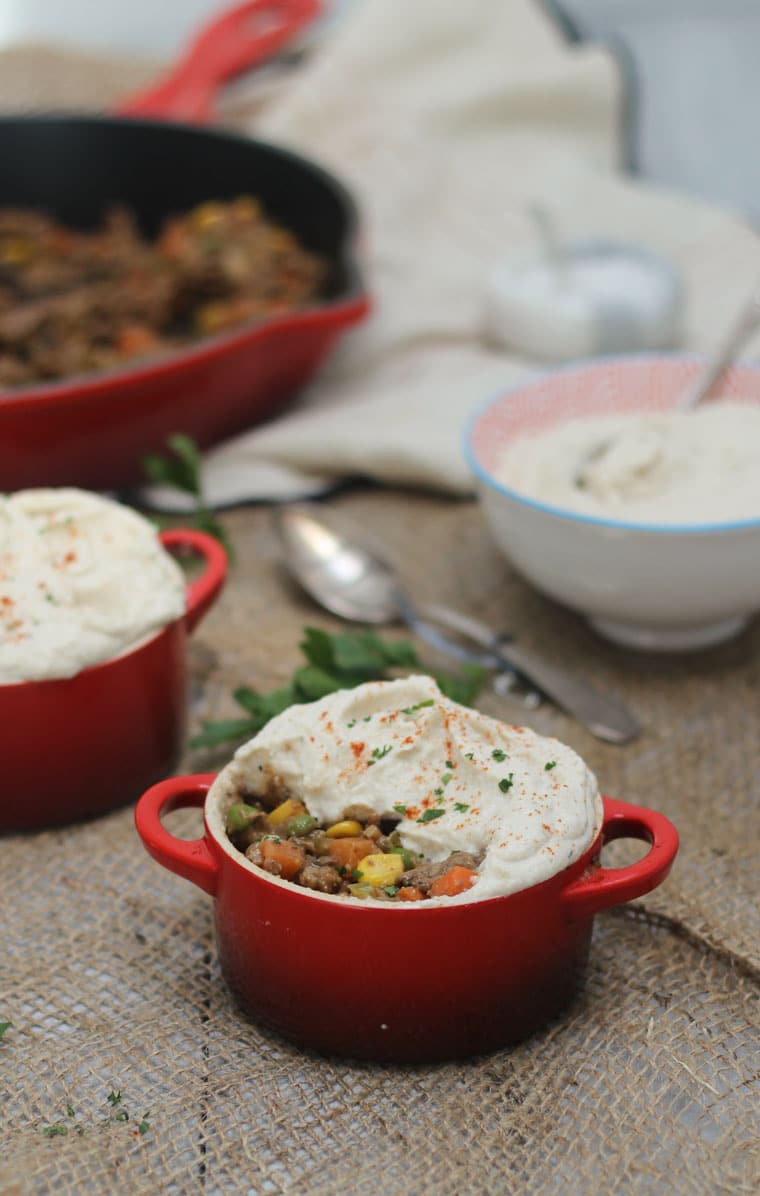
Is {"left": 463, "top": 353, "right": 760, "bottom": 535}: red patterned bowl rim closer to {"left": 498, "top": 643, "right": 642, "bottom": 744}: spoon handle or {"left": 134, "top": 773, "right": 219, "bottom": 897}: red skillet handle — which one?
{"left": 498, "top": 643, "right": 642, "bottom": 744}: spoon handle

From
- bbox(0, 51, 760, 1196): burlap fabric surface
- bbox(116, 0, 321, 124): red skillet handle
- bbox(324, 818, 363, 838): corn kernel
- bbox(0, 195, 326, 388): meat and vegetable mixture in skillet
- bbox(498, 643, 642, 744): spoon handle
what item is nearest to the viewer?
bbox(0, 51, 760, 1196): burlap fabric surface

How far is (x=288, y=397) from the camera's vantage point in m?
2.44

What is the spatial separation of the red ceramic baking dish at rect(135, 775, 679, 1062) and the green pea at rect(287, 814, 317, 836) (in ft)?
0.20

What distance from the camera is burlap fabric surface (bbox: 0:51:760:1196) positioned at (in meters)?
1.08

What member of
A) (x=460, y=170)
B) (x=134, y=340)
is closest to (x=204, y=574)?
(x=134, y=340)

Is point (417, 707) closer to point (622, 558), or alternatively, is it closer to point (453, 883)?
point (453, 883)

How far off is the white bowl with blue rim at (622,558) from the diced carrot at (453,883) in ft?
2.10

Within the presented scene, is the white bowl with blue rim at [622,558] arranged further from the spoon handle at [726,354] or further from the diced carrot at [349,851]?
the diced carrot at [349,851]

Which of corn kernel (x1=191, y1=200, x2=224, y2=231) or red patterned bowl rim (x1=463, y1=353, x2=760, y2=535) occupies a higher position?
red patterned bowl rim (x1=463, y1=353, x2=760, y2=535)

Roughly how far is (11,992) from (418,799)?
43cm

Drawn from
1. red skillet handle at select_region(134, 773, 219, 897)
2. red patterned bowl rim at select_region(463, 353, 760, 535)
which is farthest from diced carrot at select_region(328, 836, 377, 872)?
red patterned bowl rim at select_region(463, 353, 760, 535)

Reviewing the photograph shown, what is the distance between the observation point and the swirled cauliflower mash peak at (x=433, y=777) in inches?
44.4

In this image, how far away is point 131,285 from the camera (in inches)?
98.0

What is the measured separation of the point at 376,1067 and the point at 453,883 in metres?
0.19
